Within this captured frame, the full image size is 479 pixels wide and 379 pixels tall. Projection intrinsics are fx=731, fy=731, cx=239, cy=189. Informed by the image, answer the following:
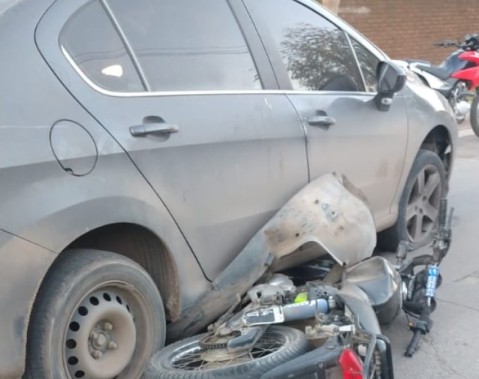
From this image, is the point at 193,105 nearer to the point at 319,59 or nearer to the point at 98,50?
the point at 98,50

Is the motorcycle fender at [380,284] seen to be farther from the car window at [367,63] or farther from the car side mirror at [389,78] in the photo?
the car window at [367,63]

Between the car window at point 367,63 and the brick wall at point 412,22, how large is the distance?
9183 millimetres

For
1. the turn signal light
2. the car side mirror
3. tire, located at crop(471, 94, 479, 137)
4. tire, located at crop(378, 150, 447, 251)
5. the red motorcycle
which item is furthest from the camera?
tire, located at crop(471, 94, 479, 137)

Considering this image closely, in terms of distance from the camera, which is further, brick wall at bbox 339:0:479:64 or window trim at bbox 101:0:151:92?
brick wall at bbox 339:0:479:64

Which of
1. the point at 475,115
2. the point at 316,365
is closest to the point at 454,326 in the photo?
the point at 316,365

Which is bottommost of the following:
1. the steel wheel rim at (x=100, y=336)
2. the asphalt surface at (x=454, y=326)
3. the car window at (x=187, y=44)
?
the asphalt surface at (x=454, y=326)

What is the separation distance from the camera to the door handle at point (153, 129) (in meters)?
3.14

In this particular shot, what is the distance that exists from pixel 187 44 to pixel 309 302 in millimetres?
1384

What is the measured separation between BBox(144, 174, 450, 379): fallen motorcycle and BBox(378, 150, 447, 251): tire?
2.80 feet

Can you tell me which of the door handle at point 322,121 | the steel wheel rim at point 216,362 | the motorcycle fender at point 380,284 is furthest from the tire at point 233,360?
the door handle at point 322,121

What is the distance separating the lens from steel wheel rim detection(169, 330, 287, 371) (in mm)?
3098

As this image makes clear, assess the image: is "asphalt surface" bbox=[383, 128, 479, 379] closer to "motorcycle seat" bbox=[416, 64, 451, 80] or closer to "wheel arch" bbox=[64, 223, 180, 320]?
"wheel arch" bbox=[64, 223, 180, 320]

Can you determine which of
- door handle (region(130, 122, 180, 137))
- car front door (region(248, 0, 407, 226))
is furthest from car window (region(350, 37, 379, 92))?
door handle (region(130, 122, 180, 137))

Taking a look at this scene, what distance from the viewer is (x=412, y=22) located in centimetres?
1538
